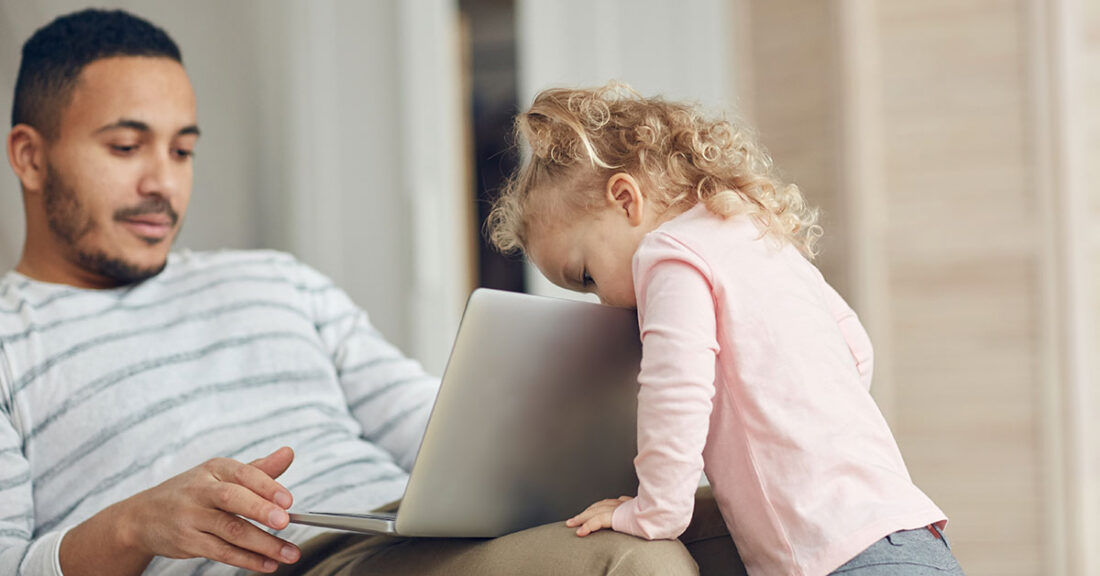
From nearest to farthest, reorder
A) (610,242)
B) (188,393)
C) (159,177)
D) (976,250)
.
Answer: (610,242), (188,393), (159,177), (976,250)

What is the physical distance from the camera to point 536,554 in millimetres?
867

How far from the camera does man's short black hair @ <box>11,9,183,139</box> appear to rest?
53.3 inches

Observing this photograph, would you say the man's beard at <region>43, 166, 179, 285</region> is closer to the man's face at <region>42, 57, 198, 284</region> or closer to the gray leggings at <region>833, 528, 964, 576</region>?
the man's face at <region>42, 57, 198, 284</region>

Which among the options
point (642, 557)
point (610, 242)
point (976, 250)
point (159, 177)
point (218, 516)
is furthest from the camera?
point (976, 250)

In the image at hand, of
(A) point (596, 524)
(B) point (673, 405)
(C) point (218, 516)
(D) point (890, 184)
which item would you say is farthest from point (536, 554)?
(D) point (890, 184)

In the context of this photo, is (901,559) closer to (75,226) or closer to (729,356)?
(729,356)

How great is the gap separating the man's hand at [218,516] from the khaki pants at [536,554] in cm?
10

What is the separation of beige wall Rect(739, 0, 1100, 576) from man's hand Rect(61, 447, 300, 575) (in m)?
1.77

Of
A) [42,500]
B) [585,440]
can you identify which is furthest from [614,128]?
[42,500]

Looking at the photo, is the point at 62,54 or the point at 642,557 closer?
the point at 642,557

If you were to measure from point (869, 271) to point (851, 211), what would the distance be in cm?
15

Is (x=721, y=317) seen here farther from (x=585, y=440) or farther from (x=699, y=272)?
(x=585, y=440)

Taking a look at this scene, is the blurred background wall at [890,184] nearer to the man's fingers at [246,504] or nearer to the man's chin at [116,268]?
the man's chin at [116,268]

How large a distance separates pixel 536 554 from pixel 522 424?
116mm
